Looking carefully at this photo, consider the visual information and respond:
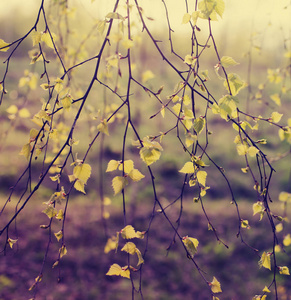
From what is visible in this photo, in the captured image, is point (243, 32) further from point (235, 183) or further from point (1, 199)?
point (1, 199)

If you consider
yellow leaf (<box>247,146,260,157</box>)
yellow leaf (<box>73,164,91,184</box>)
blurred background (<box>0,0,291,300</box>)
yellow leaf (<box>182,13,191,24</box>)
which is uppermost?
yellow leaf (<box>182,13,191,24</box>)

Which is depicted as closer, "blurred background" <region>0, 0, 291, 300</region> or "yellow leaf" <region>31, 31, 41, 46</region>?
"yellow leaf" <region>31, 31, 41, 46</region>

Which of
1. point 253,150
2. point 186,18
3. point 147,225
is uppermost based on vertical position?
point 186,18

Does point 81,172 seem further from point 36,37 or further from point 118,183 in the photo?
point 36,37

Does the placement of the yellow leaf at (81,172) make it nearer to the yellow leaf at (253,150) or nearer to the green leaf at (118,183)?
the green leaf at (118,183)

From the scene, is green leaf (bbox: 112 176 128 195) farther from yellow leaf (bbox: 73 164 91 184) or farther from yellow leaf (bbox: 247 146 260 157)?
yellow leaf (bbox: 247 146 260 157)

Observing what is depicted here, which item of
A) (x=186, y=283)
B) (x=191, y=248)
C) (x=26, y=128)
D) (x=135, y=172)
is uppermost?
(x=135, y=172)

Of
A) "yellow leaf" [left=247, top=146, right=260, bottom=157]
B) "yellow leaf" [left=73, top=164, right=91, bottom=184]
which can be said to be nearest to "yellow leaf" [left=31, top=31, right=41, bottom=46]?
"yellow leaf" [left=73, top=164, right=91, bottom=184]

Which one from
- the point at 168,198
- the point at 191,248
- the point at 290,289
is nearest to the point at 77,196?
the point at 168,198

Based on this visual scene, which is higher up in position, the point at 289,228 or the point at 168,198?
the point at 168,198

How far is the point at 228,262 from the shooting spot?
2982 mm

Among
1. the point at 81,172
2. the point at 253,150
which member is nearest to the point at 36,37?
the point at 81,172

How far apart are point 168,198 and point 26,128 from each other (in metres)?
2.22

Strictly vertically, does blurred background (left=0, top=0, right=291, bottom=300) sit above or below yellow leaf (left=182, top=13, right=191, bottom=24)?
below
